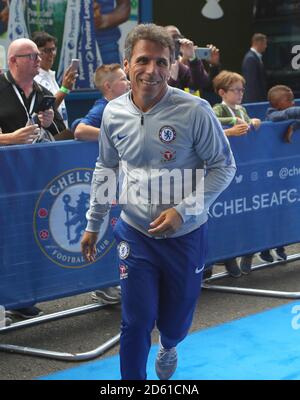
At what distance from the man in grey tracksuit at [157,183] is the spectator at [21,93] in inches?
72.7

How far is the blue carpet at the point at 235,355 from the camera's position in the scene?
512cm

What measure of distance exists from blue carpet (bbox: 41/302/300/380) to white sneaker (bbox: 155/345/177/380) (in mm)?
213

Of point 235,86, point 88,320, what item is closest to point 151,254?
point 88,320

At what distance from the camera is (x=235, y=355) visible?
215 inches

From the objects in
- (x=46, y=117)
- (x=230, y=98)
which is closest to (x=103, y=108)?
(x=46, y=117)

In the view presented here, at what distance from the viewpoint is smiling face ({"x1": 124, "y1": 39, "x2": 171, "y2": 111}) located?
4.21m

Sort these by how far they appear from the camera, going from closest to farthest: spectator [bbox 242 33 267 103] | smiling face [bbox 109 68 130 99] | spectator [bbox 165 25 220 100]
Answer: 1. smiling face [bbox 109 68 130 99]
2. spectator [bbox 165 25 220 100]
3. spectator [bbox 242 33 267 103]

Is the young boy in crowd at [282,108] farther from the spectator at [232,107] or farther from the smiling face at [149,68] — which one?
the smiling face at [149,68]

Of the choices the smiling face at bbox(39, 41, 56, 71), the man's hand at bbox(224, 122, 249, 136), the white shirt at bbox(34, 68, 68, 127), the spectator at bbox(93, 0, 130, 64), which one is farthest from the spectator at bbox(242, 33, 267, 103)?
the man's hand at bbox(224, 122, 249, 136)

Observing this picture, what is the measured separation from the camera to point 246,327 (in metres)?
6.06

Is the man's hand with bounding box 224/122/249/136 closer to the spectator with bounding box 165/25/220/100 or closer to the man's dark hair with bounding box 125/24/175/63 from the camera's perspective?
the spectator with bounding box 165/25/220/100

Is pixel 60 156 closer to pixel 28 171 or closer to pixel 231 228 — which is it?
pixel 28 171

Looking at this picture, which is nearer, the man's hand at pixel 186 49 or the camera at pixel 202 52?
the man's hand at pixel 186 49

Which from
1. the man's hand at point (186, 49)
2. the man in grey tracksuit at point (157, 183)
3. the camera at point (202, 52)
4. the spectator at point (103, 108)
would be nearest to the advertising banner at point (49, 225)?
the spectator at point (103, 108)
